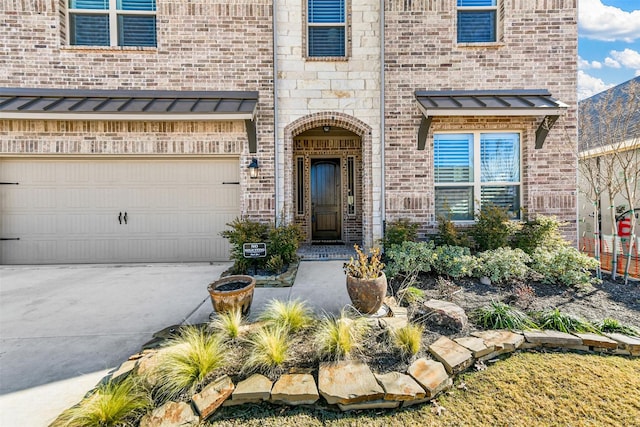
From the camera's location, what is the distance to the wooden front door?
802 centimetres

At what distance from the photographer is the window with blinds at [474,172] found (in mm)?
6074

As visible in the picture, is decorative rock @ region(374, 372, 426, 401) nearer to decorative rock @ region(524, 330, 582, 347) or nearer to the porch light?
decorative rock @ region(524, 330, 582, 347)

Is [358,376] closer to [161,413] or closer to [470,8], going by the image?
[161,413]

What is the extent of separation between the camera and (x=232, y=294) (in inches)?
124

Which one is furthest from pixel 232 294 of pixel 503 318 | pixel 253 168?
pixel 253 168

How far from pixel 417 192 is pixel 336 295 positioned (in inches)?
121

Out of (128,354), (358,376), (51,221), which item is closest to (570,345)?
(358,376)

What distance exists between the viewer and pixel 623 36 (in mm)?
13750

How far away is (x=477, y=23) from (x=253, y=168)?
562 centimetres

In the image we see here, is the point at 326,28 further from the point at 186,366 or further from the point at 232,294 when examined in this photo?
the point at 186,366

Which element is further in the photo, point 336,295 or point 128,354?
point 336,295

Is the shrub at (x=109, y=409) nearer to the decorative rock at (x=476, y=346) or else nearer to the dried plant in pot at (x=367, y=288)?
the dried plant in pot at (x=367, y=288)

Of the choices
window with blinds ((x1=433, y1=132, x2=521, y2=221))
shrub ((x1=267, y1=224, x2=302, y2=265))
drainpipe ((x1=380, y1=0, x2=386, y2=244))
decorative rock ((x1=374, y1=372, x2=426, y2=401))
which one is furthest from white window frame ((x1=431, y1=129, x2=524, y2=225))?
decorative rock ((x1=374, y1=372, x2=426, y2=401))

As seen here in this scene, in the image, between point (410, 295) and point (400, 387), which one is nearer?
point (400, 387)
